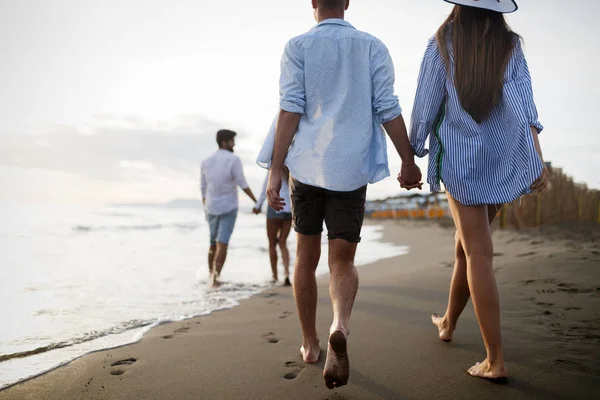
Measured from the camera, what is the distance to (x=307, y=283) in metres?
2.19

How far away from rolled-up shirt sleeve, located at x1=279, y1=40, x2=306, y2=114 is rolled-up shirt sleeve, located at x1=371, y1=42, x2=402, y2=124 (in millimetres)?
348

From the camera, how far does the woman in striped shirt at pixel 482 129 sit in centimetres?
190

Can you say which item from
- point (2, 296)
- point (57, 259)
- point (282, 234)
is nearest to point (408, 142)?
point (282, 234)

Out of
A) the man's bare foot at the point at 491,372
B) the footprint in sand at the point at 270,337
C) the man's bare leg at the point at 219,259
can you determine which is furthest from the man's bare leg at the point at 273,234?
the man's bare foot at the point at 491,372

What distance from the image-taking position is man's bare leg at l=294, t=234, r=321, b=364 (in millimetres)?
2168

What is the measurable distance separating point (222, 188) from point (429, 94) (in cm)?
395

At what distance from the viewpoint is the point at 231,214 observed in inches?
223

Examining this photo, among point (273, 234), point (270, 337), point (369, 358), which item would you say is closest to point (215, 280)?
point (273, 234)

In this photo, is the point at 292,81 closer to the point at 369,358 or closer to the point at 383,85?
the point at 383,85

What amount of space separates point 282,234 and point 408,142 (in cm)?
375

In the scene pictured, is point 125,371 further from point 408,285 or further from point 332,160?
point 408,285

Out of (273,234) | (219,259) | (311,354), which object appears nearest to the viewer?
(311,354)

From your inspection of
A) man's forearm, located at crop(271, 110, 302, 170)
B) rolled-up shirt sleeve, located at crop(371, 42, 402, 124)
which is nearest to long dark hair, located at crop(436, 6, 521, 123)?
rolled-up shirt sleeve, located at crop(371, 42, 402, 124)

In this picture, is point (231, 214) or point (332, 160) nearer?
point (332, 160)
